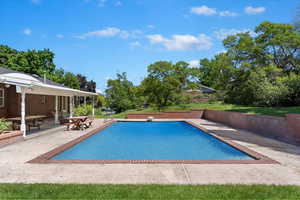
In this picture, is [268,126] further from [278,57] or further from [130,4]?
[278,57]

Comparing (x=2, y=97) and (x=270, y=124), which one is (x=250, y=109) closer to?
(x=270, y=124)

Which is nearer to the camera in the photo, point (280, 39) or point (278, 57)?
point (280, 39)

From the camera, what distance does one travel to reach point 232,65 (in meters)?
23.2

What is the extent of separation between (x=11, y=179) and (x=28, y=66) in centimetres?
3053

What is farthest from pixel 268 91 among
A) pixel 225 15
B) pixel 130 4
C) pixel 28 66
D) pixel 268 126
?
pixel 28 66

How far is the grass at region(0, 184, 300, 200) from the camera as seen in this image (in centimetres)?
322

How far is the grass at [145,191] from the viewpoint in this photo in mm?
3221

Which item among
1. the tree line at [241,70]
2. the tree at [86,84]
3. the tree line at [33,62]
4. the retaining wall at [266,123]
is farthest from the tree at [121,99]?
the tree at [86,84]

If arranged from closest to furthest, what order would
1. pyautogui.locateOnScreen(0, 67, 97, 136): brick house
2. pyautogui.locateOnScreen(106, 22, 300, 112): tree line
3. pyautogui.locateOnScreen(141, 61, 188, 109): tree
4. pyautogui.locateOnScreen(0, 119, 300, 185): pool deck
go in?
pyautogui.locateOnScreen(0, 119, 300, 185): pool deck < pyautogui.locateOnScreen(0, 67, 97, 136): brick house < pyautogui.locateOnScreen(106, 22, 300, 112): tree line < pyautogui.locateOnScreen(141, 61, 188, 109): tree

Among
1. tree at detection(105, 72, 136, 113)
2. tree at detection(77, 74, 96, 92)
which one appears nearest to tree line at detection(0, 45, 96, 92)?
tree at detection(77, 74, 96, 92)

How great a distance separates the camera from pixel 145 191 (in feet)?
11.2

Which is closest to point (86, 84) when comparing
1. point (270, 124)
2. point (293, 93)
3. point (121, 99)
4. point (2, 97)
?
point (121, 99)

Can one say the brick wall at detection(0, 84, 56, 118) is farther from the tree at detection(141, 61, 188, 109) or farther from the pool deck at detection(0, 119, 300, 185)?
the tree at detection(141, 61, 188, 109)

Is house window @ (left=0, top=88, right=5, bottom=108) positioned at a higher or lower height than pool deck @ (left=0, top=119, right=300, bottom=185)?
higher
